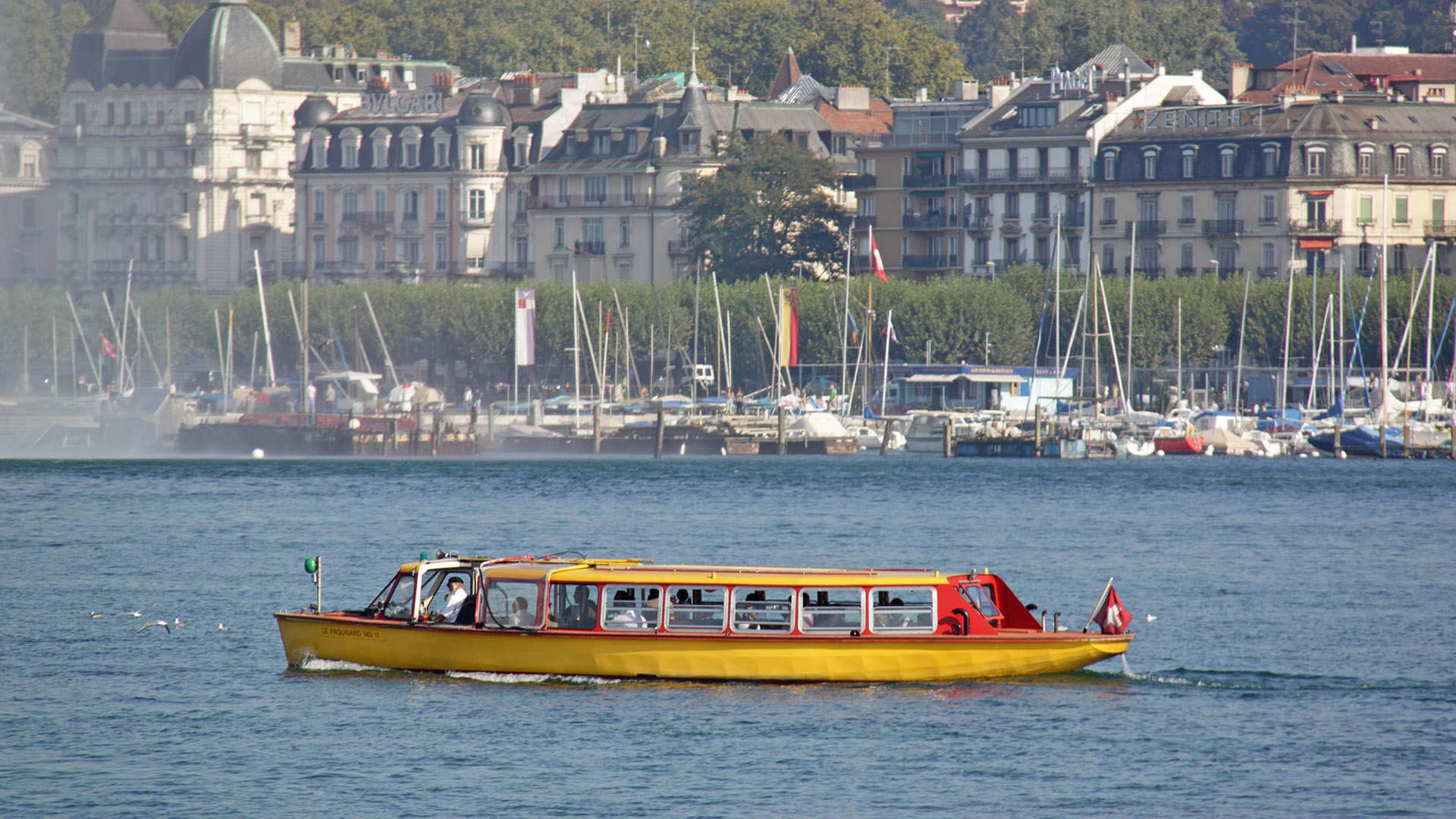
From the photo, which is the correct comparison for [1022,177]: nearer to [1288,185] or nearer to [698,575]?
[1288,185]

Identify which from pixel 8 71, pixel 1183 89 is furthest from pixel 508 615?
pixel 8 71

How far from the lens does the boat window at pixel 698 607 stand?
3816cm

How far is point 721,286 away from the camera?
137m

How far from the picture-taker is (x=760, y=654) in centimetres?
3831

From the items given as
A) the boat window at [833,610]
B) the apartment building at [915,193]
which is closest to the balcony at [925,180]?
the apartment building at [915,193]

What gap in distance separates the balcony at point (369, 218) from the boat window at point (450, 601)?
12413cm

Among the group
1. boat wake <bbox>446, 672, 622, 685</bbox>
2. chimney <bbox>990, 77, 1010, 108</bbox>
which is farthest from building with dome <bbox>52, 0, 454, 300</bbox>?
boat wake <bbox>446, 672, 622, 685</bbox>

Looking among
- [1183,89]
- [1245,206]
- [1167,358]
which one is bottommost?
[1167,358]

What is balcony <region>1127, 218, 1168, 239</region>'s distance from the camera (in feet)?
433

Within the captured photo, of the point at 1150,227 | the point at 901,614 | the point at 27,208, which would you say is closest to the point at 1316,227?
the point at 1150,227

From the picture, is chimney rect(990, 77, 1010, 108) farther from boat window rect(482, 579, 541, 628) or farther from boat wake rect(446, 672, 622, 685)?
boat window rect(482, 579, 541, 628)

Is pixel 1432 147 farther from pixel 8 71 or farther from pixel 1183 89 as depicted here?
pixel 8 71

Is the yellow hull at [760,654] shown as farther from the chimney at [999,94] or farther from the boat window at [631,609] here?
the chimney at [999,94]

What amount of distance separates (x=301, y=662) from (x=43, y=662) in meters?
6.99
